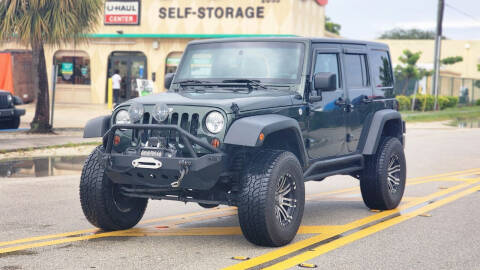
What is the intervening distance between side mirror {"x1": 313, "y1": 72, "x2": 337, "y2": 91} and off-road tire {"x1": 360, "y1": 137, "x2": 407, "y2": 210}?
5.23ft

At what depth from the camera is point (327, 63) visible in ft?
27.1

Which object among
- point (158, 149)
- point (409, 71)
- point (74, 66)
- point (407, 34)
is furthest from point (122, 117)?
point (407, 34)

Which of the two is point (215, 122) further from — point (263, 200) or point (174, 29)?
point (174, 29)

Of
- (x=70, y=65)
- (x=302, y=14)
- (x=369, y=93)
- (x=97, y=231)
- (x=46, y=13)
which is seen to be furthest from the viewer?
(x=70, y=65)

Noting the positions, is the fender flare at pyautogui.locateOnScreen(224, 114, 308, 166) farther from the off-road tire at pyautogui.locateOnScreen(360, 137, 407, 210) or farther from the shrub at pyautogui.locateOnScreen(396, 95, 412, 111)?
the shrub at pyautogui.locateOnScreen(396, 95, 412, 111)

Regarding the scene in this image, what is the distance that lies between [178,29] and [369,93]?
2832cm

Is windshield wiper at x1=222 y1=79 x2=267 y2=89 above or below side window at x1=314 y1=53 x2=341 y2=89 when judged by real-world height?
below

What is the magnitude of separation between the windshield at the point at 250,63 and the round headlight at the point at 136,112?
1.34m

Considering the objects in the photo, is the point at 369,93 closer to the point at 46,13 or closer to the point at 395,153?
the point at 395,153

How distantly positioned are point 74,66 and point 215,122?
3322 cm

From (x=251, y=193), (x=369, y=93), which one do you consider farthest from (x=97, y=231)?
(x=369, y=93)

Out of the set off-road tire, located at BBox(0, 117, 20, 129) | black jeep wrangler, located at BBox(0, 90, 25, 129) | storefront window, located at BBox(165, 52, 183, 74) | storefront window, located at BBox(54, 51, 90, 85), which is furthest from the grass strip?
black jeep wrangler, located at BBox(0, 90, 25, 129)

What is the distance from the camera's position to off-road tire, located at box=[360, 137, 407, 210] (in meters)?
8.79

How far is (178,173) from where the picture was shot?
647 centimetres
